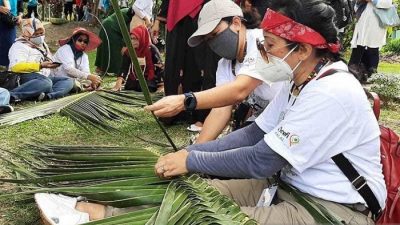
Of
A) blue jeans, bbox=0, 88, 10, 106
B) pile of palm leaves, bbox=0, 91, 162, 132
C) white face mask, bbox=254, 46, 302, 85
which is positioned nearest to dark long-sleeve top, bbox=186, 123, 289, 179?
white face mask, bbox=254, 46, 302, 85

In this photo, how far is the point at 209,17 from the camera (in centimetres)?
284

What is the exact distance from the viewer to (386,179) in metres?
1.94

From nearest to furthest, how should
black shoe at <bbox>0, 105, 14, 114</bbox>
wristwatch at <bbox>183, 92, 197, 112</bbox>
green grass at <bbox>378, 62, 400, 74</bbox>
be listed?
wristwatch at <bbox>183, 92, 197, 112</bbox> → black shoe at <bbox>0, 105, 14, 114</bbox> → green grass at <bbox>378, 62, 400, 74</bbox>

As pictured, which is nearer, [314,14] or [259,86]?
[314,14]

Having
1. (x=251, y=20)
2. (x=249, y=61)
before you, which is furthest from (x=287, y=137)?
(x=251, y=20)

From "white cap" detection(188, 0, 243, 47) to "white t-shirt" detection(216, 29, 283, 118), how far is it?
156mm

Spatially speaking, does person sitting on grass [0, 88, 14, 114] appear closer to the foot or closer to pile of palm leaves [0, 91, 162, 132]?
pile of palm leaves [0, 91, 162, 132]

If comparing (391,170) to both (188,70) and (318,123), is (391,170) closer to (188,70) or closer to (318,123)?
(318,123)

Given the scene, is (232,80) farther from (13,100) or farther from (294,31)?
(13,100)

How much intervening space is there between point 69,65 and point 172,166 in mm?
4319

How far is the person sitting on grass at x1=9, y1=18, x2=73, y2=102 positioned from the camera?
537cm

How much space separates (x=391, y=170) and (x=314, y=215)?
1.10ft

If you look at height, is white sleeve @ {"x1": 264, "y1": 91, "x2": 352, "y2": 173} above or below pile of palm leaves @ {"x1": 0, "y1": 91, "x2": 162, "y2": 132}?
above

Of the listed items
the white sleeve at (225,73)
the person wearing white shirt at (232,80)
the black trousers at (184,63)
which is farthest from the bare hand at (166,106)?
the black trousers at (184,63)
